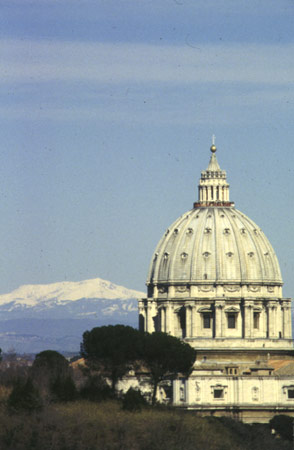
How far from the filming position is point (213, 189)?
165 meters

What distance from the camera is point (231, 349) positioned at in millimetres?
152250

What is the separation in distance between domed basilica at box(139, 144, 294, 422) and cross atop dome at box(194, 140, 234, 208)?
11 cm

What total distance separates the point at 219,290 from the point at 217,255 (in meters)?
3.58

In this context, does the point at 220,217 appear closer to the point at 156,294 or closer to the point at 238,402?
the point at 156,294

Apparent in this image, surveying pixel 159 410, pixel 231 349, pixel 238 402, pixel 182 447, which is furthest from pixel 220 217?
pixel 182 447

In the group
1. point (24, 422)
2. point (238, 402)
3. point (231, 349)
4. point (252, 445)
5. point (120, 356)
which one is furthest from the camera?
point (231, 349)

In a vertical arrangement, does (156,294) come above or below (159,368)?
above

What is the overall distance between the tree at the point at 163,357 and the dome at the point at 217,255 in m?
35.3

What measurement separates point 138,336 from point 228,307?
129ft

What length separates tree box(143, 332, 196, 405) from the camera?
118 meters

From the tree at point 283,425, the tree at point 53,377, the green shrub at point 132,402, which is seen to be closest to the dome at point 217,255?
the tree at point 283,425

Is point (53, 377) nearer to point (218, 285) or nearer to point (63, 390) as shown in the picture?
point (63, 390)

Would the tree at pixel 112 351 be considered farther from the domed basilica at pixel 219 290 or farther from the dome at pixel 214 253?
the dome at pixel 214 253

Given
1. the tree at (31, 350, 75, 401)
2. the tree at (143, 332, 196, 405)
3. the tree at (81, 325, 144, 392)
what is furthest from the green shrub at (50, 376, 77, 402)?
the tree at (143, 332, 196, 405)
